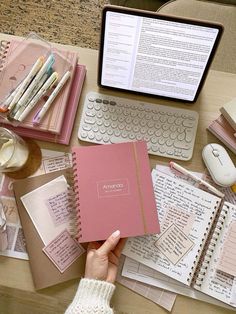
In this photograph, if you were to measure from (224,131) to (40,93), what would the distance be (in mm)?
437

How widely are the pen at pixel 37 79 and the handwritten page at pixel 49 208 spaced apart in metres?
0.19

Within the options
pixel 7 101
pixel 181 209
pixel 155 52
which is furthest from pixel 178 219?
pixel 7 101

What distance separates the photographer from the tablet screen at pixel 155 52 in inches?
30.4

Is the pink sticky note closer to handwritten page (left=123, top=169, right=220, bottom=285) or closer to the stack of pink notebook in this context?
handwritten page (left=123, top=169, right=220, bottom=285)

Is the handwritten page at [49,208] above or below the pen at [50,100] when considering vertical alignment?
below

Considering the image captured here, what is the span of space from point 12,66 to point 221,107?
507 mm

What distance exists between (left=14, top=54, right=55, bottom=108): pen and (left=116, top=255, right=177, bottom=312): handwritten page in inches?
17.1

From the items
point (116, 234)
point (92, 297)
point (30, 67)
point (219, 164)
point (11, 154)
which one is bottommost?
point (92, 297)

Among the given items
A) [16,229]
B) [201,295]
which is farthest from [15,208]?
[201,295]

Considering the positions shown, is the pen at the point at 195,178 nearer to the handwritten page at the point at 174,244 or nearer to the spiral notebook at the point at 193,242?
the spiral notebook at the point at 193,242

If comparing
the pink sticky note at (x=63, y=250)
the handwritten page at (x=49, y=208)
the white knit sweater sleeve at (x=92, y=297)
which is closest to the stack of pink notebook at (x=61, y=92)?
the handwritten page at (x=49, y=208)

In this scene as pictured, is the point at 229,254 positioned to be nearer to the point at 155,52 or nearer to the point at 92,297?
the point at 92,297

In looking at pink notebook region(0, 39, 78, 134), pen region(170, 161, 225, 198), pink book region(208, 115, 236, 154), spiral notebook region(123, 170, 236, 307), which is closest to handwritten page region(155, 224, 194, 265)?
spiral notebook region(123, 170, 236, 307)

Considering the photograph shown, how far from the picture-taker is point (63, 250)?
0.86 meters
